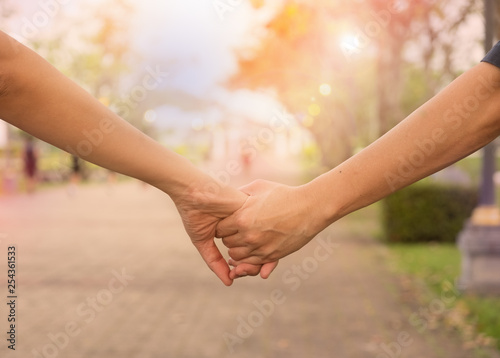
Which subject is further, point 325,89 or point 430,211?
point 325,89

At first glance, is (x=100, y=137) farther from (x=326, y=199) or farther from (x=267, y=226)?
(x=326, y=199)

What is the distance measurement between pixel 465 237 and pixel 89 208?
12.4m

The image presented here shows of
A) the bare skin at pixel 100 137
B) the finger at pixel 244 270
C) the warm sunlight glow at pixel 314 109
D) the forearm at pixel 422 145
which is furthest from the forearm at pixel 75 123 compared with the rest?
the warm sunlight glow at pixel 314 109

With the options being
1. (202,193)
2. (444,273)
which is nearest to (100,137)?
(202,193)

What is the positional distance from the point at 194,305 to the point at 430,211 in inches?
224

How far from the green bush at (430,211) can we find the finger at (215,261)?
324 inches

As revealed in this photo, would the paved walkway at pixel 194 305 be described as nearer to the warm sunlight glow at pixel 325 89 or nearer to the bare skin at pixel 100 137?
the bare skin at pixel 100 137

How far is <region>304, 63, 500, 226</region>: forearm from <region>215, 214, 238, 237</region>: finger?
17.4 inches

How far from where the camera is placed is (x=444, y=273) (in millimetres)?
8672

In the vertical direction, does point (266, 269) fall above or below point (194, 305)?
above

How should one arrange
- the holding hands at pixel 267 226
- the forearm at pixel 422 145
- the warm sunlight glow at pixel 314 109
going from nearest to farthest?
the forearm at pixel 422 145
the holding hands at pixel 267 226
the warm sunlight glow at pixel 314 109

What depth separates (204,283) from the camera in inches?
314

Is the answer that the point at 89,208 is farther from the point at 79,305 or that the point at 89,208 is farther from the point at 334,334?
the point at 334,334

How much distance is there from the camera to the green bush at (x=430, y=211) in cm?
1113
